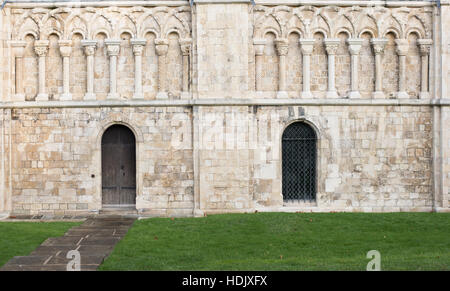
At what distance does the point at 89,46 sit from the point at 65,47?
78cm

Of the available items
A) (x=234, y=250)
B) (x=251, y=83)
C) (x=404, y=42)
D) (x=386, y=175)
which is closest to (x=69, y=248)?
A: (x=234, y=250)

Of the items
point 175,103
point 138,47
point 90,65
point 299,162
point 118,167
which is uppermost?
point 138,47

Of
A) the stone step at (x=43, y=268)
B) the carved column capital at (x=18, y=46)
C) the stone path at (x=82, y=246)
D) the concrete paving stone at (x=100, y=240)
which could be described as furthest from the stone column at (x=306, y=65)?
the stone step at (x=43, y=268)

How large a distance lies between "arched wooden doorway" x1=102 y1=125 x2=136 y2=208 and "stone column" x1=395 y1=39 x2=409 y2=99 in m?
8.83

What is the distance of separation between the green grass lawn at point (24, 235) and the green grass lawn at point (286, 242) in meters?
1.98

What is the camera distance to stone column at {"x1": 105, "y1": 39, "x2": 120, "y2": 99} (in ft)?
57.3

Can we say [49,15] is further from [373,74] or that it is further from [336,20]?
[373,74]

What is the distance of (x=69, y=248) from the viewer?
40.7 feet

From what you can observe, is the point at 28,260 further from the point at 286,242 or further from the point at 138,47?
the point at 138,47

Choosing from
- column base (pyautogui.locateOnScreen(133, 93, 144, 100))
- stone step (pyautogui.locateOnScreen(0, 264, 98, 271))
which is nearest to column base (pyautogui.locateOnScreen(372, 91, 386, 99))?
column base (pyautogui.locateOnScreen(133, 93, 144, 100))

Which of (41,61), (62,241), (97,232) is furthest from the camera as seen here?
(41,61)

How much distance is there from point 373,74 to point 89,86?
9196 mm

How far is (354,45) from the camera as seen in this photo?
17.7 meters

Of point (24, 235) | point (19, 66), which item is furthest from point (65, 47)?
point (24, 235)
